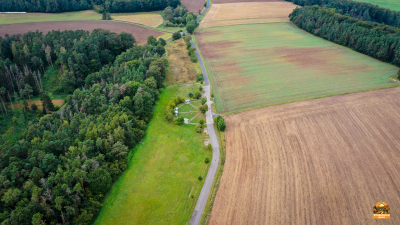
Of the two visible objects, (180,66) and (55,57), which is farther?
(180,66)

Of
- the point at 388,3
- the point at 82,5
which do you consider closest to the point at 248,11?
the point at 388,3

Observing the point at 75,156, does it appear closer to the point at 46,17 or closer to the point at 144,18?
the point at 144,18

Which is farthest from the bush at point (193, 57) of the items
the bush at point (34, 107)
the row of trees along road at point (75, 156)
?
the bush at point (34, 107)

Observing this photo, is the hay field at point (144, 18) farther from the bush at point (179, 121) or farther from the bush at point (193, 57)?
the bush at point (179, 121)

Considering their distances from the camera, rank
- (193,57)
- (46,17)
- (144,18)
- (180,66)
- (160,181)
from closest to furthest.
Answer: (160,181) → (180,66) → (193,57) → (46,17) → (144,18)

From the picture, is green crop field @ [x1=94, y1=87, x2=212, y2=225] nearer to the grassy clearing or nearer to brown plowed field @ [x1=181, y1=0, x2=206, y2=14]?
the grassy clearing
